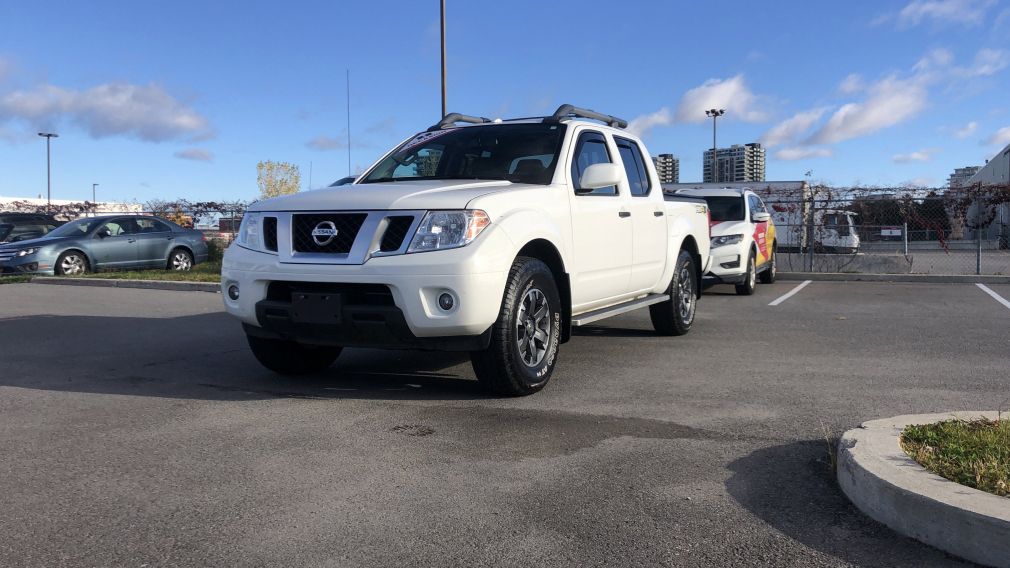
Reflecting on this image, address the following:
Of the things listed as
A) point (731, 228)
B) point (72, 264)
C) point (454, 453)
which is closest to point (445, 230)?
point (454, 453)

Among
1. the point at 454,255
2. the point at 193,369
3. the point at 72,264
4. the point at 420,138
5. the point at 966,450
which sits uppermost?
the point at 420,138

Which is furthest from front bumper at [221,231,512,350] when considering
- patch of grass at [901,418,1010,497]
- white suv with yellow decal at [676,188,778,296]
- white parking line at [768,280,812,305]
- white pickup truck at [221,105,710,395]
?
white parking line at [768,280,812,305]

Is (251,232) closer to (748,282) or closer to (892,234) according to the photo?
(748,282)

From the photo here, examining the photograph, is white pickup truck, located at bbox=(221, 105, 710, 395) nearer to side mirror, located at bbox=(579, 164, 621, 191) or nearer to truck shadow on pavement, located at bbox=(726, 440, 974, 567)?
side mirror, located at bbox=(579, 164, 621, 191)

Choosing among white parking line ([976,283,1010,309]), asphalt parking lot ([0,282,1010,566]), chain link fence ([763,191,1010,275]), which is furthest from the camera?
chain link fence ([763,191,1010,275])

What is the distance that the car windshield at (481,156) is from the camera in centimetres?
641

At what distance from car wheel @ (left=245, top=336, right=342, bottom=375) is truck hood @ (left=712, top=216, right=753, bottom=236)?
8.10 m

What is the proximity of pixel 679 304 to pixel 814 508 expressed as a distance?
4.97m

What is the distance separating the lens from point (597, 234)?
6559mm

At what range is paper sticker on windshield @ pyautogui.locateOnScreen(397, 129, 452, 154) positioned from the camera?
7.09 meters

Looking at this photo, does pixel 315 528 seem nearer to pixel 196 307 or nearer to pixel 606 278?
pixel 606 278

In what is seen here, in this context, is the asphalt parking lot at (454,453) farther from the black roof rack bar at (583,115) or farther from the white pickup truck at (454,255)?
the black roof rack bar at (583,115)

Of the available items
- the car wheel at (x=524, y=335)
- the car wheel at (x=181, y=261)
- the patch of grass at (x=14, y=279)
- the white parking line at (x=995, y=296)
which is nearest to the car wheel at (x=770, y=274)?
the white parking line at (x=995, y=296)

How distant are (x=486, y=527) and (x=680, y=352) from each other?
453 cm
